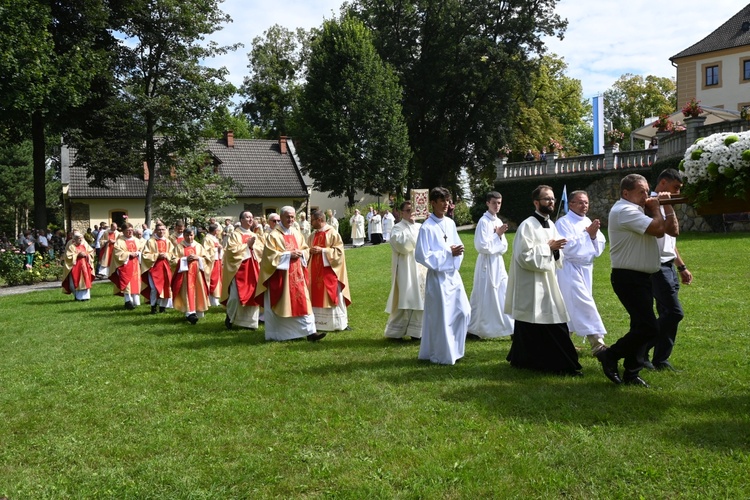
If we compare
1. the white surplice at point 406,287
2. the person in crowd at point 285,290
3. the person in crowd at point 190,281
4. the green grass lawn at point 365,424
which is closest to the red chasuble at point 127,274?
the person in crowd at point 190,281

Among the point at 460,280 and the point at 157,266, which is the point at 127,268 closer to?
the point at 157,266

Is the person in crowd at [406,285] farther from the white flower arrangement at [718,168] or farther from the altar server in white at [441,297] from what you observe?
the white flower arrangement at [718,168]

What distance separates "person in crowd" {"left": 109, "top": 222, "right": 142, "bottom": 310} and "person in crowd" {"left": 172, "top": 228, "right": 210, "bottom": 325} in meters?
3.07

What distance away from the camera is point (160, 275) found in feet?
49.6

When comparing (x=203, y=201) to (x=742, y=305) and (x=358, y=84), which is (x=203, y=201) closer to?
(x=358, y=84)

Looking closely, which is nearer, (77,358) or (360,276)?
(77,358)

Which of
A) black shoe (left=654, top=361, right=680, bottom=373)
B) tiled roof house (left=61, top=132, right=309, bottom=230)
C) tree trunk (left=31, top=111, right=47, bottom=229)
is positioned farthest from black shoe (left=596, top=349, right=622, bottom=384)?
tiled roof house (left=61, top=132, right=309, bottom=230)

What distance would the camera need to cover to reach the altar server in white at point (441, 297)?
8.24m

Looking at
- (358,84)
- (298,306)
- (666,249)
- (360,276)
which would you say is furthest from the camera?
(358,84)

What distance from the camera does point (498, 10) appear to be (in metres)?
43.8

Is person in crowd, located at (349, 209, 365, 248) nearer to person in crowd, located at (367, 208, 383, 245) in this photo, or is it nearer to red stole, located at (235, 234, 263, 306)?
person in crowd, located at (367, 208, 383, 245)

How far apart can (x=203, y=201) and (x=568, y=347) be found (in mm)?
28882

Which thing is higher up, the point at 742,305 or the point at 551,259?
the point at 551,259

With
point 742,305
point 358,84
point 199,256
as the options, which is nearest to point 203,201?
point 358,84
